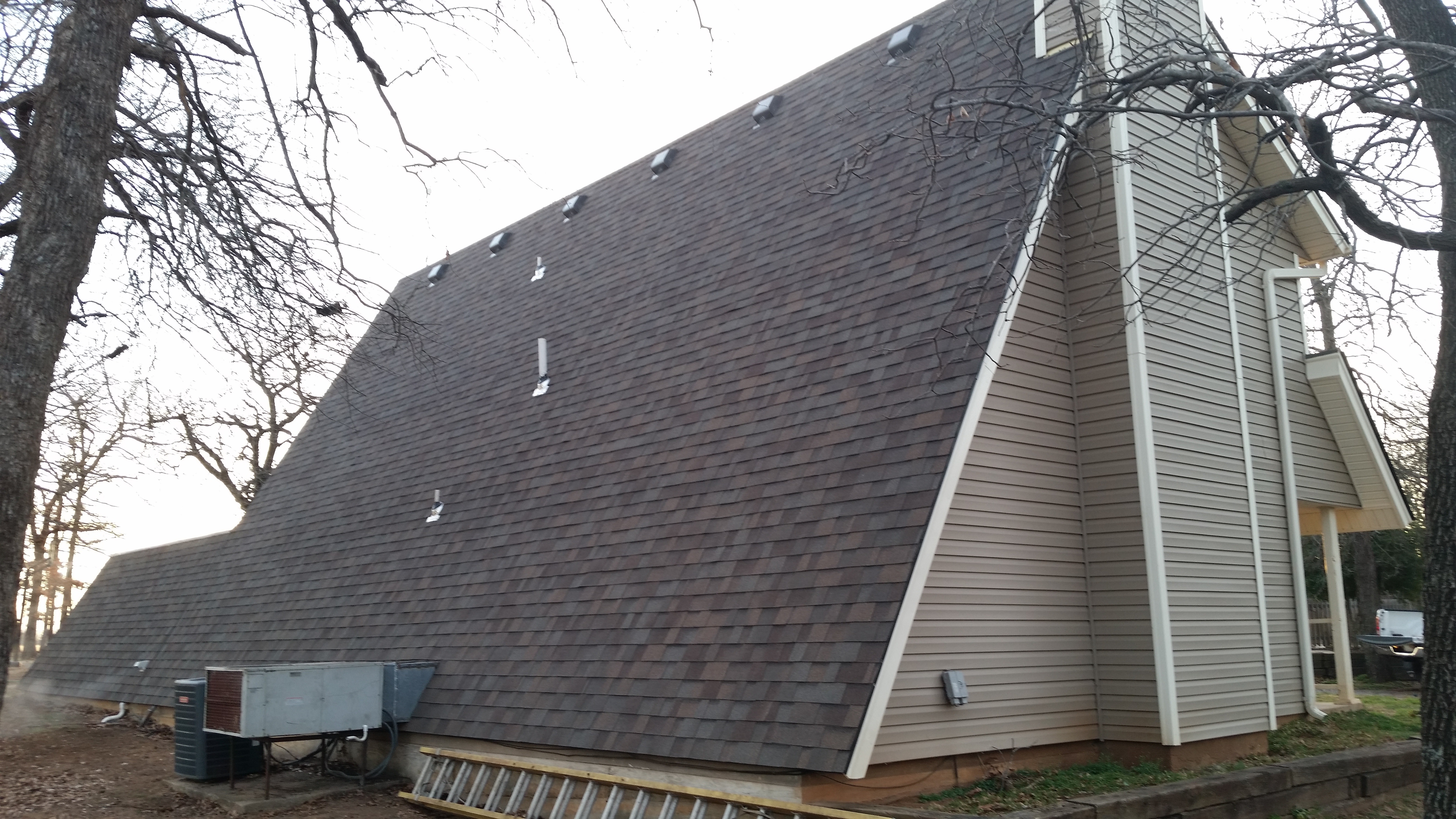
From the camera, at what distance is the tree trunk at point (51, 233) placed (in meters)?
5.96

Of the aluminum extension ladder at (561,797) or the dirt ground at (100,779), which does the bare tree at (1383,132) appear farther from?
the dirt ground at (100,779)

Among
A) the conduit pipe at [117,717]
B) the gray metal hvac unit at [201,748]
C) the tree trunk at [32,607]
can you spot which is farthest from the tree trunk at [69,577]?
the gray metal hvac unit at [201,748]

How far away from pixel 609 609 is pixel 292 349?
137 inches

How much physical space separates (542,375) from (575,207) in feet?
14.8

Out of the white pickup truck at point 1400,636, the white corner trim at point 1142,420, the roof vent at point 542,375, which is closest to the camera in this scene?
the white corner trim at point 1142,420

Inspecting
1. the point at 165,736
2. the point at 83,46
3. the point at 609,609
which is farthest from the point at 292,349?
the point at 165,736

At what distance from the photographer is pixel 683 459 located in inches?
405

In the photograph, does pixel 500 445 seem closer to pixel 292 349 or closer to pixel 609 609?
pixel 609 609

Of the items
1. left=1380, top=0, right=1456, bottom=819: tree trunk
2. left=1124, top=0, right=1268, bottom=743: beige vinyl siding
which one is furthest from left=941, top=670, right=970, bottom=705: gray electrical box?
left=1380, top=0, right=1456, bottom=819: tree trunk

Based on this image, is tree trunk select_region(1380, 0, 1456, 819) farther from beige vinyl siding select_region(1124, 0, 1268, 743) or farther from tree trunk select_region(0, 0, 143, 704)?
tree trunk select_region(0, 0, 143, 704)

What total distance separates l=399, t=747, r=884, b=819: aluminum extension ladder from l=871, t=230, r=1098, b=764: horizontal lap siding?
99cm

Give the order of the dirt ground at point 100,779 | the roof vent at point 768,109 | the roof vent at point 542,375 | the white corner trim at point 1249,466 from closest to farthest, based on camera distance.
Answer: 1. the white corner trim at point 1249,466
2. the dirt ground at point 100,779
3. the roof vent at point 542,375
4. the roof vent at point 768,109

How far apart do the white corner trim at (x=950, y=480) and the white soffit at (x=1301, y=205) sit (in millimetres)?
3489

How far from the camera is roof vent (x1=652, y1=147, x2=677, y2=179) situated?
15.6 metres
